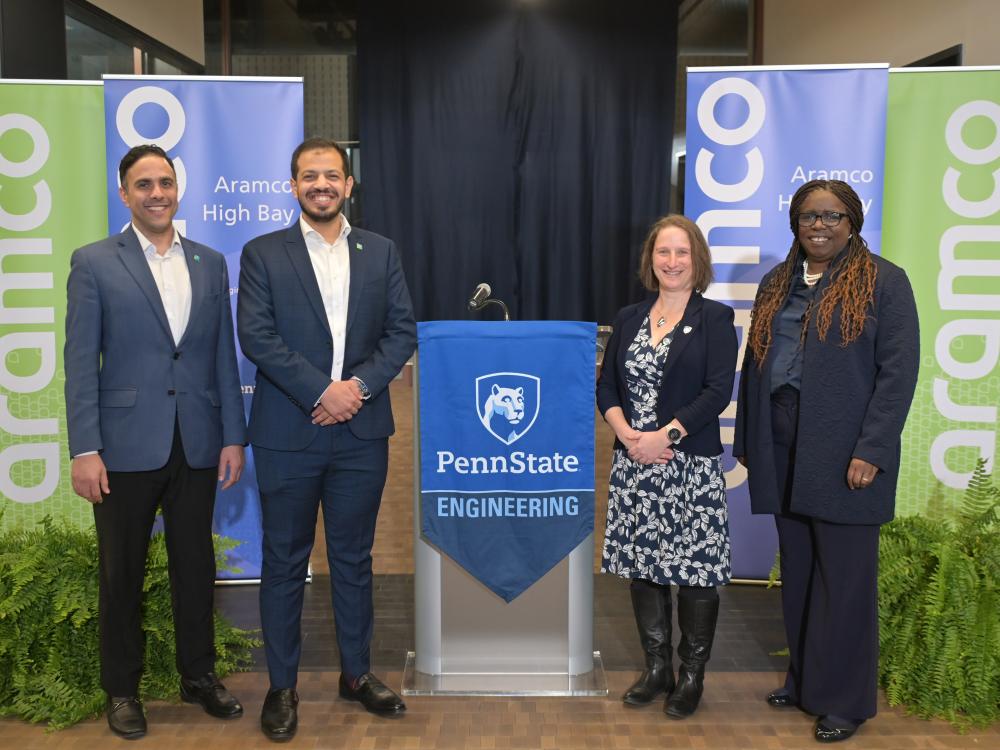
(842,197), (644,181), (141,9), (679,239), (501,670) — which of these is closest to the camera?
(842,197)

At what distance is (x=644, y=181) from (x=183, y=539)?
5889mm

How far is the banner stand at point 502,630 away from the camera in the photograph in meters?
2.86

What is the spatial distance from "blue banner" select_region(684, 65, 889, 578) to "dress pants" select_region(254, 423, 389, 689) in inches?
75.5

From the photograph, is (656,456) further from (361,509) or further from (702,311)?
(361,509)

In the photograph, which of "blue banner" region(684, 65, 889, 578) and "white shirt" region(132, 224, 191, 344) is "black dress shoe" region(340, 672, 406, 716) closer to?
"white shirt" region(132, 224, 191, 344)

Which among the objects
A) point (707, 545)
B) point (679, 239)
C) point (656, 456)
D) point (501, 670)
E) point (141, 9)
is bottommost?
point (501, 670)

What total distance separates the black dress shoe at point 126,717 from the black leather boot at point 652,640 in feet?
A: 4.76

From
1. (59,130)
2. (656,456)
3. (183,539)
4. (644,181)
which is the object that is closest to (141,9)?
(59,130)

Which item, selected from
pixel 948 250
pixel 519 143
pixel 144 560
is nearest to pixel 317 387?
pixel 144 560

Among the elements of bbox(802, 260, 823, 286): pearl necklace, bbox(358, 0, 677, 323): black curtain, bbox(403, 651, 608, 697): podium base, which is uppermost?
bbox(358, 0, 677, 323): black curtain

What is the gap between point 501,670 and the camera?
2885mm

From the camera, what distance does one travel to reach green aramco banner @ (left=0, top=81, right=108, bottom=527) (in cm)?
378

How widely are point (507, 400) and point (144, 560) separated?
116cm

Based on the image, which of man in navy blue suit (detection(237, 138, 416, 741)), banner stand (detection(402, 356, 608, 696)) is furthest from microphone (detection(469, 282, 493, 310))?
banner stand (detection(402, 356, 608, 696))
